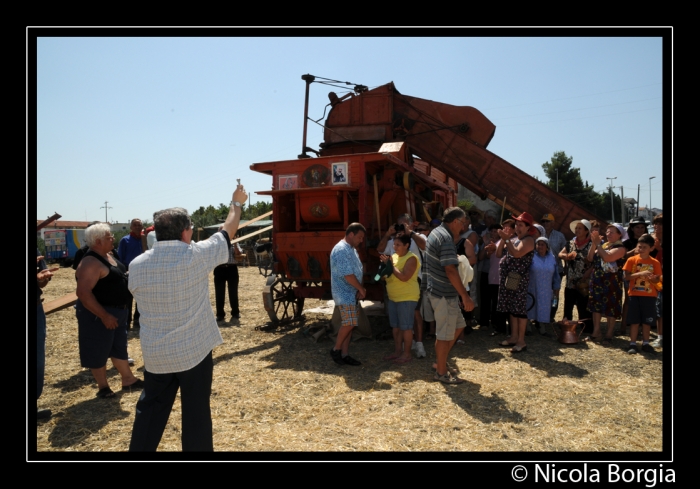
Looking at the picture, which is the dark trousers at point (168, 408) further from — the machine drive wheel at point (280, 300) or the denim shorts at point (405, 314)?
the machine drive wheel at point (280, 300)

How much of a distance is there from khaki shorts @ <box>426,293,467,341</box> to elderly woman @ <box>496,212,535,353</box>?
164 centimetres

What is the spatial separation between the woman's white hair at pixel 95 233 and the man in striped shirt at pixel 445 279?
3.27 m

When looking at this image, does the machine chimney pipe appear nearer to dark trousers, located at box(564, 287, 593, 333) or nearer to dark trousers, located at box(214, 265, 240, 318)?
dark trousers, located at box(214, 265, 240, 318)

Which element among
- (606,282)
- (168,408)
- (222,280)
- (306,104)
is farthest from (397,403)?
(306,104)

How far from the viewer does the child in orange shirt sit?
5.73 m

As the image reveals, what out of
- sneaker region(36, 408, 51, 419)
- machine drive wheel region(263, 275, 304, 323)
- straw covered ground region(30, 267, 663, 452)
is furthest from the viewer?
machine drive wheel region(263, 275, 304, 323)

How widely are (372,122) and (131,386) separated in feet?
23.1

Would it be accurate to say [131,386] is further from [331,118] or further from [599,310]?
[331,118]

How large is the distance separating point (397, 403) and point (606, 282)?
393cm

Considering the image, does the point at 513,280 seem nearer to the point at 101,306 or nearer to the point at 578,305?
the point at 578,305

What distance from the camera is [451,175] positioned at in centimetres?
995

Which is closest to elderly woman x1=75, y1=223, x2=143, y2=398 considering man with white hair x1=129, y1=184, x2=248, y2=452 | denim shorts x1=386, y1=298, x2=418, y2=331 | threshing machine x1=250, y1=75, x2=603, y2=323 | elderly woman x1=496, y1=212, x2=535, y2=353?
man with white hair x1=129, y1=184, x2=248, y2=452

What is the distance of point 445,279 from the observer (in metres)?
4.66
